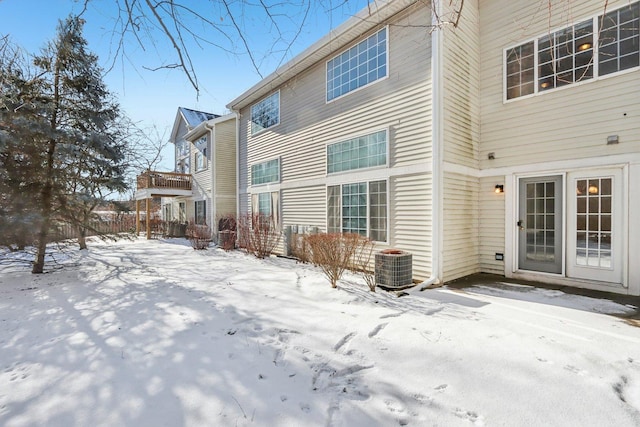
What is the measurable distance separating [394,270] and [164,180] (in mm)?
14379

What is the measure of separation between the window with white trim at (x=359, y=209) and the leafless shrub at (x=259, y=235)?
2.59 metres

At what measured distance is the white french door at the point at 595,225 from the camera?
16.7 ft

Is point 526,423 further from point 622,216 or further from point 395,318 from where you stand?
point 622,216

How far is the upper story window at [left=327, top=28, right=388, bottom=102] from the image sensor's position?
6.98 m

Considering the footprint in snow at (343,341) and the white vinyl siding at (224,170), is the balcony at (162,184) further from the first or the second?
the footprint in snow at (343,341)

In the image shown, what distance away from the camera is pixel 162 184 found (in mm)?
15508

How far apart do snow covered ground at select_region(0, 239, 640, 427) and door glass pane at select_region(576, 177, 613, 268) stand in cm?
109

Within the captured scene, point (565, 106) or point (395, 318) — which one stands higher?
point (565, 106)

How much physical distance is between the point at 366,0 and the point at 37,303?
21.4 ft

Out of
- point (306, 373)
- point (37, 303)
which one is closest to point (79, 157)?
point (37, 303)

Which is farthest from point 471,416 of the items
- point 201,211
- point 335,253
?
point 201,211

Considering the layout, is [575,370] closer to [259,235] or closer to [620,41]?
[620,41]

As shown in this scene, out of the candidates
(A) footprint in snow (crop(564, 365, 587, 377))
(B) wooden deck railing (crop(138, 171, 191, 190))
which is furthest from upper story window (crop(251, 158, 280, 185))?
(A) footprint in snow (crop(564, 365, 587, 377))

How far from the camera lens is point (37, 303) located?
4.87 meters
